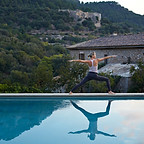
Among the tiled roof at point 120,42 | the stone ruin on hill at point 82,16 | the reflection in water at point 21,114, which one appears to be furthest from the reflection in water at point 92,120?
the stone ruin on hill at point 82,16

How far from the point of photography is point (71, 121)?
15.9ft

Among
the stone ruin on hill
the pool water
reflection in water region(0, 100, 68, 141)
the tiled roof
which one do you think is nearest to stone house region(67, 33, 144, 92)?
the tiled roof

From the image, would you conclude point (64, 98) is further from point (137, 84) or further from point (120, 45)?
point (120, 45)

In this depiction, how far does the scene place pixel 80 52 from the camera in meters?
22.0

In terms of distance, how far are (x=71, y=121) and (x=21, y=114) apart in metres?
1.38

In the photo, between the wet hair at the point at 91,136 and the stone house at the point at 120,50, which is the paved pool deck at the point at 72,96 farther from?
the stone house at the point at 120,50

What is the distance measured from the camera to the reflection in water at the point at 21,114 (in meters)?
4.33

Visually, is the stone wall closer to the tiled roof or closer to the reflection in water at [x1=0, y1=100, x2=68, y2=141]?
the tiled roof

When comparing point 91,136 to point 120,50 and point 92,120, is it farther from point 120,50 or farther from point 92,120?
point 120,50

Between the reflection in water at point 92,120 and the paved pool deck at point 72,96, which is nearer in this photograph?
the reflection in water at point 92,120

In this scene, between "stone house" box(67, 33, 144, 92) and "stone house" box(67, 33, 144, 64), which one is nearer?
"stone house" box(67, 33, 144, 92)

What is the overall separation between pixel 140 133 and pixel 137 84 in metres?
8.32

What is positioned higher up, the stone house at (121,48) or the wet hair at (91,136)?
the stone house at (121,48)

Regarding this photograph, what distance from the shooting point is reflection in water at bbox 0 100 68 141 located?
4328 mm
